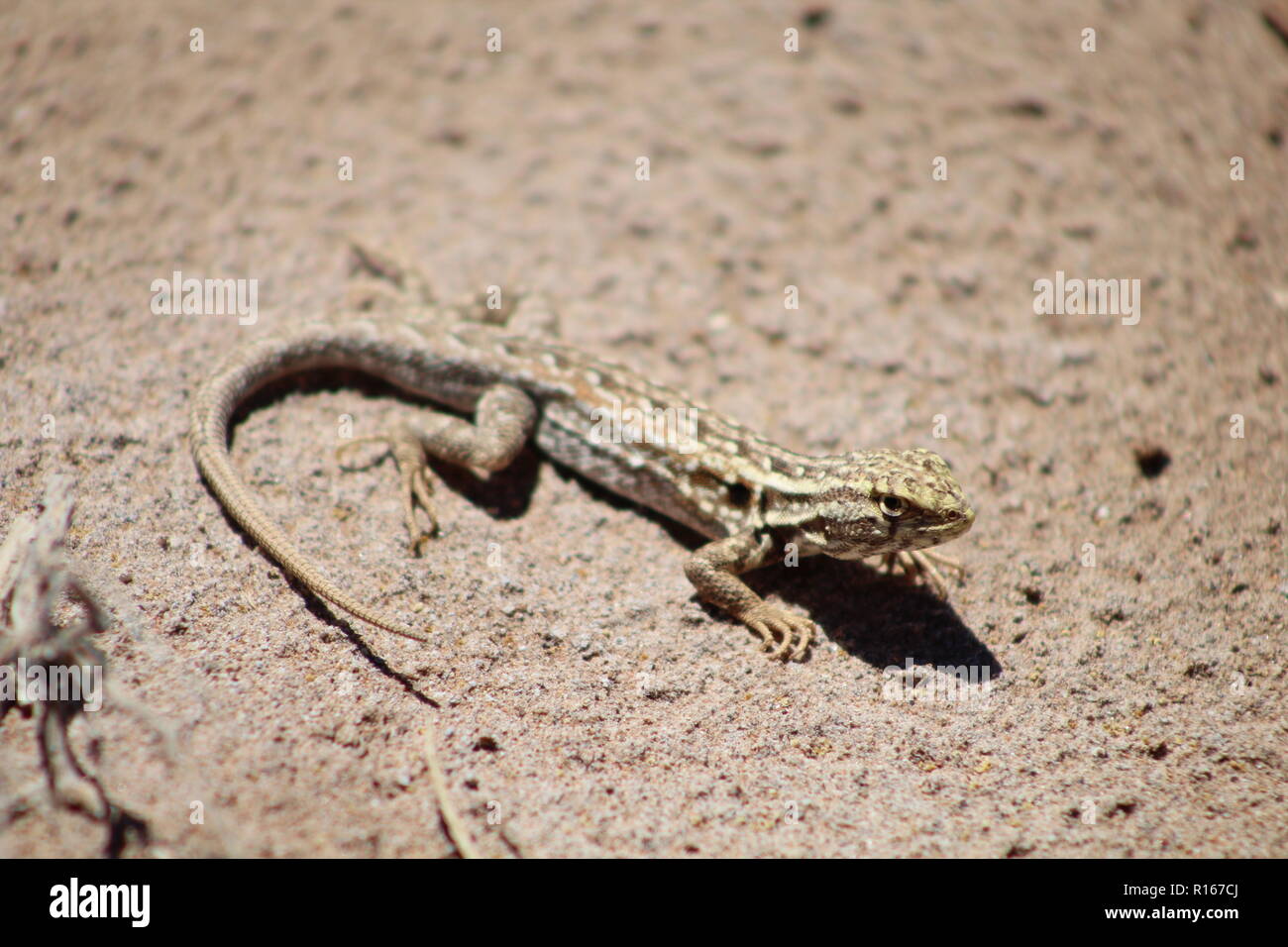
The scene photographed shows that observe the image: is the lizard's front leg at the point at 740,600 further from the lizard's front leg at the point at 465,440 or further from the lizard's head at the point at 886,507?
the lizard's front leg at the point at 465,440

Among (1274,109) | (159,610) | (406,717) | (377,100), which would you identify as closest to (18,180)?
(377,100)

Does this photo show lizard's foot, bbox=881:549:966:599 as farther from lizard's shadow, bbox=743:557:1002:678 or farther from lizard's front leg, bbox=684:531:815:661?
lizard's front leg, bbox=684:531:815:661

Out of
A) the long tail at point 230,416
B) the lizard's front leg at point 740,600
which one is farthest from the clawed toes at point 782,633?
the long tail at point 230,416

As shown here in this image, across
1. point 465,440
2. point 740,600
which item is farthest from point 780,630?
point 465,440

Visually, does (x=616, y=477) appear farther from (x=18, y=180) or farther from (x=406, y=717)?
(x=18, y=180)

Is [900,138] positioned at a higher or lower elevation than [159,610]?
higher

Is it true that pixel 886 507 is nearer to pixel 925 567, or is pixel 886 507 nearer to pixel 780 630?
pixel 925 567
